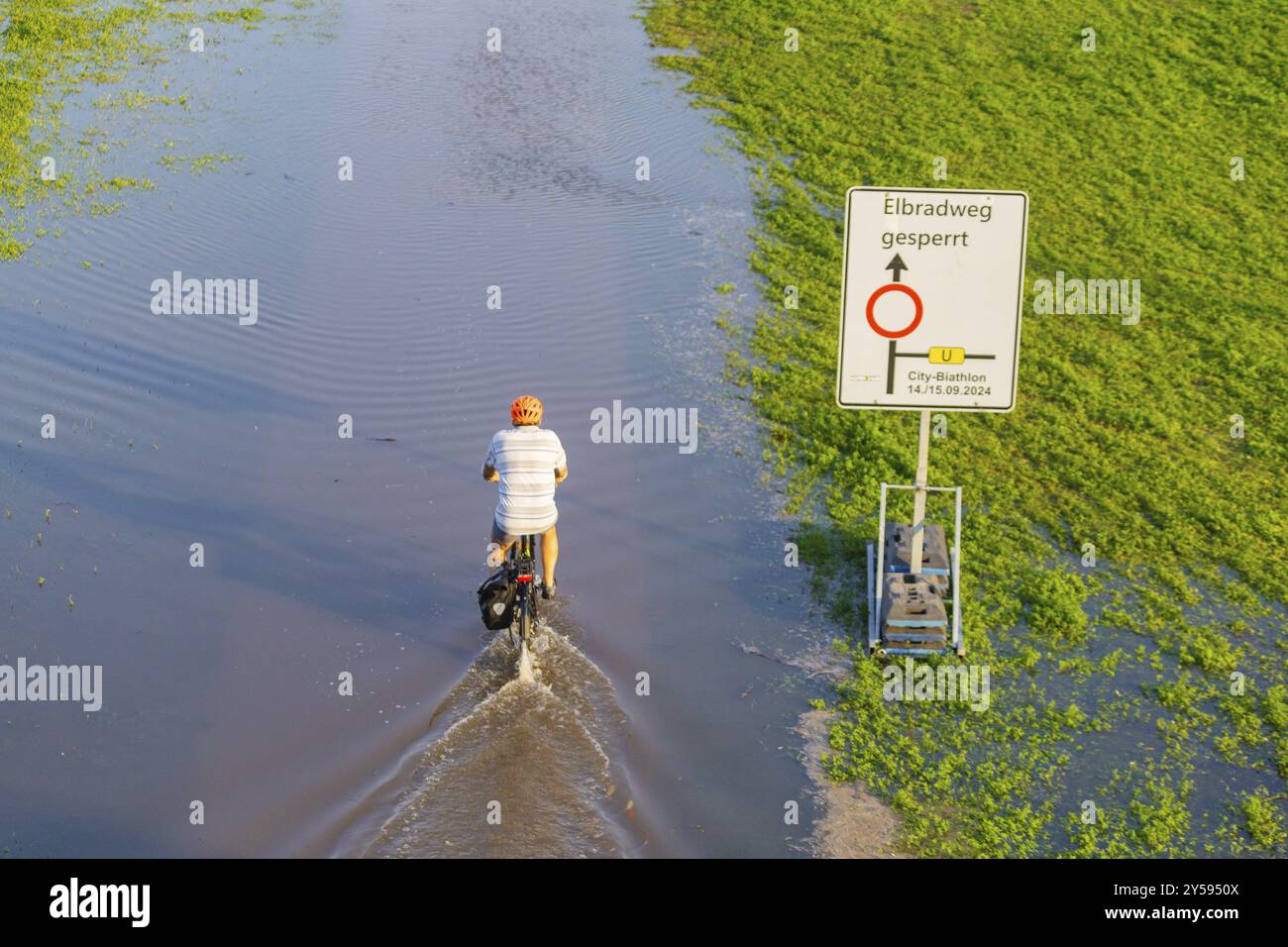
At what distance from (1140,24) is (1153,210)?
7.69 m

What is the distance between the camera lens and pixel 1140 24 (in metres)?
23.8

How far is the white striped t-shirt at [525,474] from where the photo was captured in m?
9.30

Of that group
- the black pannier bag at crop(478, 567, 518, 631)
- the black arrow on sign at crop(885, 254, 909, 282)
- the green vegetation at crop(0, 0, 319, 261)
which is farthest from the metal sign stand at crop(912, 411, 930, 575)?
the green vegetation at crop(0, 0, 319, 261)

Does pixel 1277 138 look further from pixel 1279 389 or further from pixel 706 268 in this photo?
pixel 706 268

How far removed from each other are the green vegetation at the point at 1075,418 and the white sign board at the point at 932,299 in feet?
5.59

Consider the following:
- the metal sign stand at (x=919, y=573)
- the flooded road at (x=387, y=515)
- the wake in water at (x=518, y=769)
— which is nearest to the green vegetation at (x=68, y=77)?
the flooded road at (x=387, y=515)

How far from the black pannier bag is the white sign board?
262cm

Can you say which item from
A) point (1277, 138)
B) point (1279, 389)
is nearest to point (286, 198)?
point (1279, 389)

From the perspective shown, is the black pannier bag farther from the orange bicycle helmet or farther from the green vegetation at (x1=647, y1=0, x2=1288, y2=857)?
the green vegetation at (x1=647, y1=0, x2=1288, y2=857)

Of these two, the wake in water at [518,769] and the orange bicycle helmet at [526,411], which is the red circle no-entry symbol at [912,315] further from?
the wake in water at [518,769]

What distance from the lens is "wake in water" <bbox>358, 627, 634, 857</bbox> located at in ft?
25.9

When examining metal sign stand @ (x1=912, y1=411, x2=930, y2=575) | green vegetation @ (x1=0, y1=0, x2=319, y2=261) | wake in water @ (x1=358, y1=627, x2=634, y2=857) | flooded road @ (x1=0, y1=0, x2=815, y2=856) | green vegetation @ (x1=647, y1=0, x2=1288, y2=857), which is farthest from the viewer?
green vegetation @ (x1=0, y1=0, x2=319, y2=261)

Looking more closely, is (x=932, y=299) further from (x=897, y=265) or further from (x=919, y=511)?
(x=919, y=511)

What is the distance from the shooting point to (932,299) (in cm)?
970
